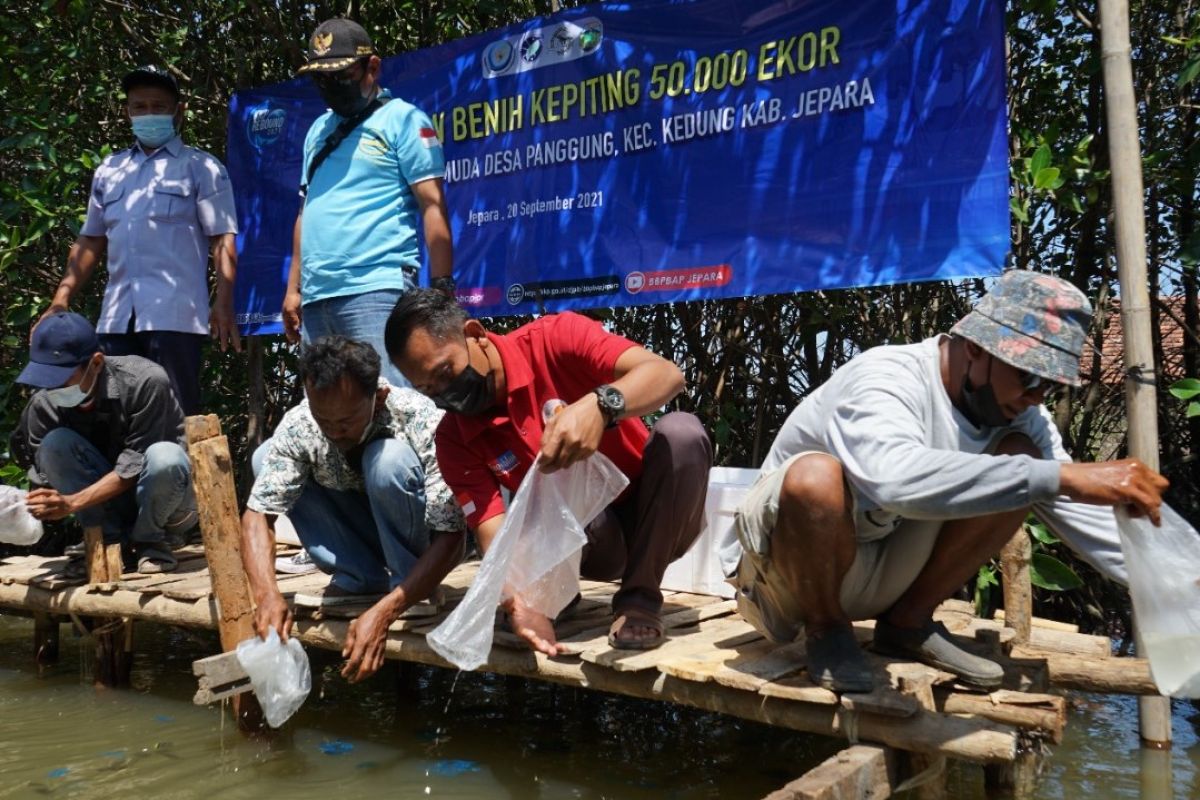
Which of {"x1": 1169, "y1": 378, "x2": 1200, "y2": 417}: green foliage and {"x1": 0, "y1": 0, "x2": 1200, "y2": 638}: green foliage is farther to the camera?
{"x1": 0, "y1": 0, "x2": 1200, "y2": 638}: green foliage

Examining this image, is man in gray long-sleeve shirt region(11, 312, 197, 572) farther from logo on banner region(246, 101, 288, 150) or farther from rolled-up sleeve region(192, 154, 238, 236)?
logo on banner region(246, 101, 288, 150)

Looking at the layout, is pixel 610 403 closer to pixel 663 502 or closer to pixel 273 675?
pixel 663 502

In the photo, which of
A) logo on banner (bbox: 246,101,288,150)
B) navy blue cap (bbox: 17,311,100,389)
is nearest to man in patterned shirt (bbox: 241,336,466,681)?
navy blue cap (bbox: 17,311,100,389)

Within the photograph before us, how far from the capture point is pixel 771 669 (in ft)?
9.57

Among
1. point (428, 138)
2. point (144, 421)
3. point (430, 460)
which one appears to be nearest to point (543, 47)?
point (428, 138)

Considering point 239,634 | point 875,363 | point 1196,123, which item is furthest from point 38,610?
point 1196,123

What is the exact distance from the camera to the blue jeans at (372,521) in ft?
11.7

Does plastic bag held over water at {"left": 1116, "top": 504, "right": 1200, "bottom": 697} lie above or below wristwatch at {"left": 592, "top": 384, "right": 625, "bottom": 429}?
below

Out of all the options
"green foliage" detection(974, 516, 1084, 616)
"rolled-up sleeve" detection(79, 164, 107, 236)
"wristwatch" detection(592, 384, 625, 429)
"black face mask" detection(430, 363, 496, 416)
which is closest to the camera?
"wristwatch" detection(592, 384, 625, 429)

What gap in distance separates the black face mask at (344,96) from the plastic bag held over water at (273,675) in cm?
210

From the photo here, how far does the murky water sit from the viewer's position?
341cm

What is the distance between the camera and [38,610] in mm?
4945

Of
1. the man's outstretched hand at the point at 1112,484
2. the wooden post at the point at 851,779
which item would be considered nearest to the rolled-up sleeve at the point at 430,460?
the wooden post at the point at 851,779

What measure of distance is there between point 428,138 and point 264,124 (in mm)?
2008
